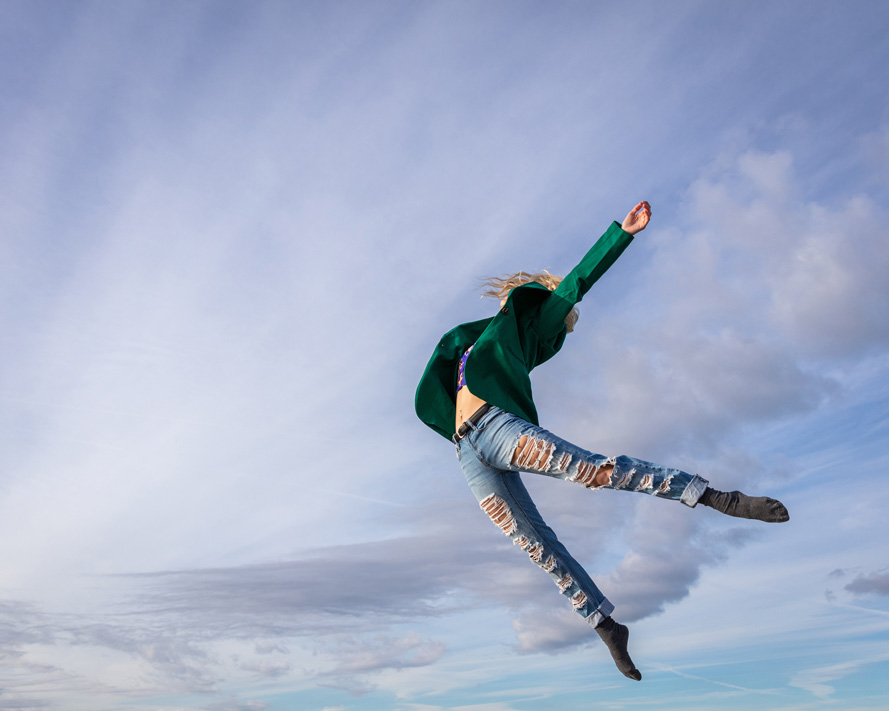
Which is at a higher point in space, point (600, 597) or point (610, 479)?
point (610, 479)

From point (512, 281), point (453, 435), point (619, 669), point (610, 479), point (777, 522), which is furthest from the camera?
point (512, 281)

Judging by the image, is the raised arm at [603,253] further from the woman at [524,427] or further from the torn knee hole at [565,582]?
the torn knee hole at [565,582]

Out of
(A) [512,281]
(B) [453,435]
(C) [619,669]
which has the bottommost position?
(C) [619,669]

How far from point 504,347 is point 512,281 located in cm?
106

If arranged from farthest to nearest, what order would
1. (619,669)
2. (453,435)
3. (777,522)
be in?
(453,435)
(619,669)
(777,522)

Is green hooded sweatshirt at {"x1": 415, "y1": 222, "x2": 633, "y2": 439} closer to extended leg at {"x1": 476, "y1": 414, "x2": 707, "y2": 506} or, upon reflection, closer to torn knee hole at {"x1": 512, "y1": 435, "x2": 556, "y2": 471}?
extended leg at {"x1": 476, "y1": 414, "x2": 707, "y2": 506}

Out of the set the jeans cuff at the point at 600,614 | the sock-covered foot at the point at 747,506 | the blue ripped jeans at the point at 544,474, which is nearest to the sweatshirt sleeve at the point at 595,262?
the blue ripped jeans at the point at 544,474

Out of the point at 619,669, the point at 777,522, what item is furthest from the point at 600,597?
the point at 777,522

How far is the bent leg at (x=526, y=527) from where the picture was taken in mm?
5664

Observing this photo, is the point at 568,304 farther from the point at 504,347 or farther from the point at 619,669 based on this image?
the point at 619,669

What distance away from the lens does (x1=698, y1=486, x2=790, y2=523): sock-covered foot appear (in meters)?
4.61

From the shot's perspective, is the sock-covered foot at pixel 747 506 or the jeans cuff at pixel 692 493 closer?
the sock-covered foot at pixel 747 506

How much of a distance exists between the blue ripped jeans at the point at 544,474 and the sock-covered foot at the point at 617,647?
0.08 meters

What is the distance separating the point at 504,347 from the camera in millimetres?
5891
